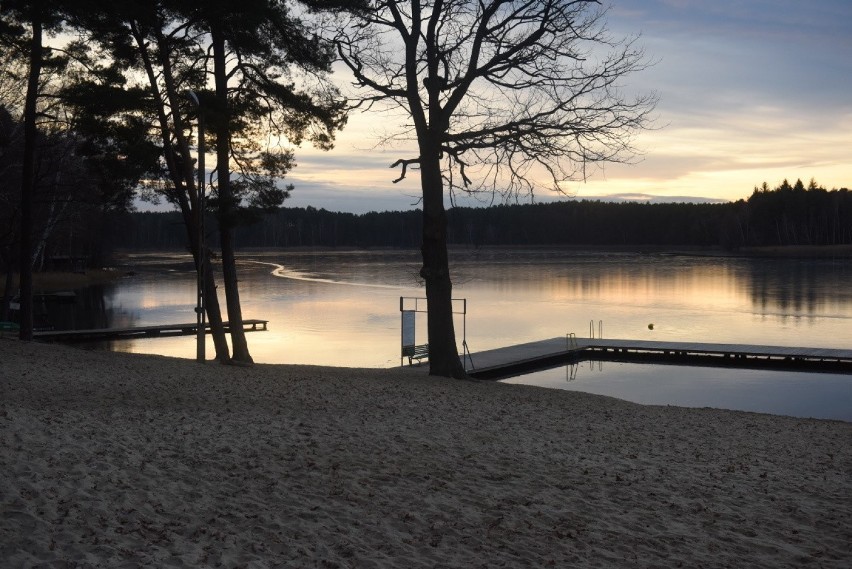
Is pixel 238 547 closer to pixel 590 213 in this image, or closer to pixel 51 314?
pixel 51 314

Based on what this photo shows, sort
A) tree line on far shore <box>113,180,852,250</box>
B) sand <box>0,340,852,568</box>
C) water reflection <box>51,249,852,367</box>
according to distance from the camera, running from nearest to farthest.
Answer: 1. sand <box>0,340,852,568</box>
2. water reflection <box>51,249,852,367</box>
3. tree line on far shore <box>113,180,852,250</box>

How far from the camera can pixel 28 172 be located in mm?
18891

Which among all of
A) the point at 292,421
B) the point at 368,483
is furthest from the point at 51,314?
the point at 368,483

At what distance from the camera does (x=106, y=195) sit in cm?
1847

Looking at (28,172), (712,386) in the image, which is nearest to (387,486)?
(28,172)

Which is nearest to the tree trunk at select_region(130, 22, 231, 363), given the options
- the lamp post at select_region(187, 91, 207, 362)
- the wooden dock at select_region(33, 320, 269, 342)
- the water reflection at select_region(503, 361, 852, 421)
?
the lamp post at select_region(187, 91, 207, 362)

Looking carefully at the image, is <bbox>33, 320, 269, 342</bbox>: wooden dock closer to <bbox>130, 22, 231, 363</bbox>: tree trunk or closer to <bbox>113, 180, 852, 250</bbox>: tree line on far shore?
<bbox>130, 22, 231, 363</bbox>: tree trunk

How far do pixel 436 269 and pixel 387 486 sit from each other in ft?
35.6

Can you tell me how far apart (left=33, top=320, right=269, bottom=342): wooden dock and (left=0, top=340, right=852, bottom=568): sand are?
18384mm

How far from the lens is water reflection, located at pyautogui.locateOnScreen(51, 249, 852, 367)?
30500mm

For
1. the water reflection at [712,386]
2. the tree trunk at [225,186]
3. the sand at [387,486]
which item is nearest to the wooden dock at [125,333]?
the tree trunk at [225,186]

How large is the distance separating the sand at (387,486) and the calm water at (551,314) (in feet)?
39.7

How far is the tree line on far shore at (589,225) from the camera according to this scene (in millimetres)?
121188

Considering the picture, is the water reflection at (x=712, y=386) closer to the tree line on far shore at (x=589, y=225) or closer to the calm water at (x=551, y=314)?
the calm water at (x=551, y=314)
